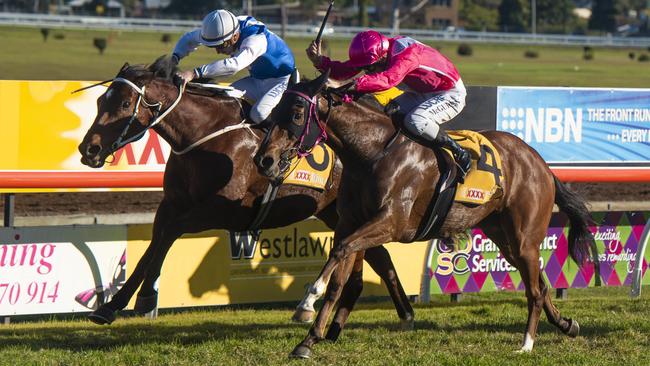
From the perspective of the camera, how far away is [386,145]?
675 centimetres

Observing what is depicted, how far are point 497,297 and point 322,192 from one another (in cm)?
354

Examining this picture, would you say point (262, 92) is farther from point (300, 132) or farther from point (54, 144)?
point (54, 144)

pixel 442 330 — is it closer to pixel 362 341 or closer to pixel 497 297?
pixel 362 341

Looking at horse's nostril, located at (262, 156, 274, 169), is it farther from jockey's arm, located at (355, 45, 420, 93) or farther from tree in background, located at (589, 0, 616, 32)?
tree in background, located at (589, 0, 616, 32)

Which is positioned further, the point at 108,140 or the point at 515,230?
the point at 515,230

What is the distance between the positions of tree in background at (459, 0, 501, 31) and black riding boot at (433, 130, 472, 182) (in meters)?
79.4

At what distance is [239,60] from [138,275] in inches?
63.3

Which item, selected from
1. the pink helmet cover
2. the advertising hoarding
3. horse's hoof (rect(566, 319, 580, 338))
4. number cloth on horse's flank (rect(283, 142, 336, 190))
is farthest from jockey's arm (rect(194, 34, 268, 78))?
the advertising hoarding

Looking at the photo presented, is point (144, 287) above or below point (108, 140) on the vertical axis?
below

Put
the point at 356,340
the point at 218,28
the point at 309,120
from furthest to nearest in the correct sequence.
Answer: the point at 218,28, the point at 356,340, the point at 309,120

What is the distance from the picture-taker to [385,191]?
21.9 ft

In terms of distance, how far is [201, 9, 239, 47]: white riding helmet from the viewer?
7.46 m

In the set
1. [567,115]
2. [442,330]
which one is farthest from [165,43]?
[442,330]

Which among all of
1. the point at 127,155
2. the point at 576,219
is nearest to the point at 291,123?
the point at 576,219
